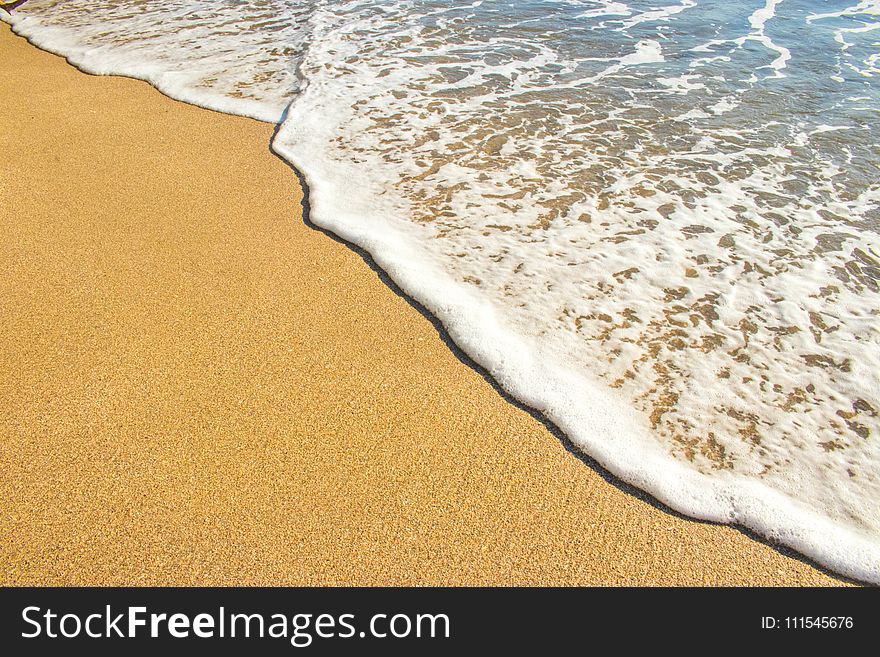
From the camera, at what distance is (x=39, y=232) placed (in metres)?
3.60

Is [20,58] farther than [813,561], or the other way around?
[20,58]

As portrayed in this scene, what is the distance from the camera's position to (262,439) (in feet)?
7.87

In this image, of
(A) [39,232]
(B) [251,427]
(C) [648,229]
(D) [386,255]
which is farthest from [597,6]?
(B) [251,427]

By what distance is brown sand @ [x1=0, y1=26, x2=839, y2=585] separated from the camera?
79.7 inches

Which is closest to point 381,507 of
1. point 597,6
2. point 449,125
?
point 449,125

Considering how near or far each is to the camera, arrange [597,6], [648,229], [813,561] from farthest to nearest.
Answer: [597,6]
[648,229]
[813,561]

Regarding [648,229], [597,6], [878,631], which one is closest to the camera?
[878,631]

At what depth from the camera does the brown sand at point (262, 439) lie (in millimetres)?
2025

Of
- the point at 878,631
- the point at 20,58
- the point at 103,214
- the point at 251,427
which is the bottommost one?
the point at 878,631

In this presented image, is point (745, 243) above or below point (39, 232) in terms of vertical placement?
below

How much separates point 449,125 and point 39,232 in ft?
9.90

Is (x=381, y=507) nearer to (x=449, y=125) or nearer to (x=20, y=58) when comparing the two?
(x=449, y=125)

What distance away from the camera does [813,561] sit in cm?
208

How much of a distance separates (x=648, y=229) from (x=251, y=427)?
2.58 meters
